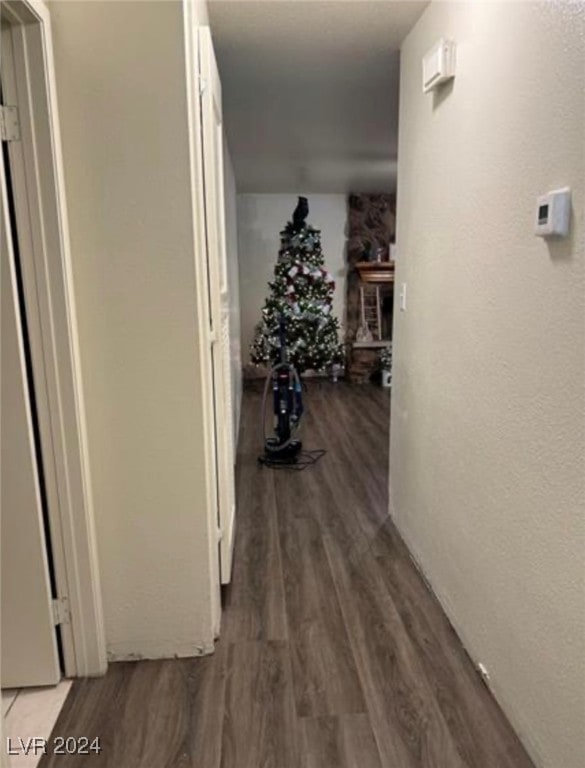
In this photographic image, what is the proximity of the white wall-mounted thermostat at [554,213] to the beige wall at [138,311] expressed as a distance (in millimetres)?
990

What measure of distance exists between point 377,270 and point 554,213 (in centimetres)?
548

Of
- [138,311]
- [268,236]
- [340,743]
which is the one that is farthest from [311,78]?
[268,236]

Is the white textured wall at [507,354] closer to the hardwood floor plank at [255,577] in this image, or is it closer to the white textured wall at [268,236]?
the hardwood floor plank at [255,577]

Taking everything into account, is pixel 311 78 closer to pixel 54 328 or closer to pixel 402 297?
pixel 402 297

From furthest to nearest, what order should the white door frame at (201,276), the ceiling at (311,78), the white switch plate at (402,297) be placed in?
the white switch plate at (402,297) < the ceiling at (311,78) < the white door frame at (201,276)

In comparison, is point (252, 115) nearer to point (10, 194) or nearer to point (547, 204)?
point (10, 194)

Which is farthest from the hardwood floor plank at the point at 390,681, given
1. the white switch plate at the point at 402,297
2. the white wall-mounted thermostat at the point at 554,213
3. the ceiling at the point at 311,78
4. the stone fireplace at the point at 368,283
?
the stone fireplace at the point at 368,283

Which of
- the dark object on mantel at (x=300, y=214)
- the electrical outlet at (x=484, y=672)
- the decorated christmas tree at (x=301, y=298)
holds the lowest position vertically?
the electrical outlet at (x=484, y=672)

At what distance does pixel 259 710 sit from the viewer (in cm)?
167

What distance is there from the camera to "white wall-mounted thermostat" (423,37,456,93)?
1929mm

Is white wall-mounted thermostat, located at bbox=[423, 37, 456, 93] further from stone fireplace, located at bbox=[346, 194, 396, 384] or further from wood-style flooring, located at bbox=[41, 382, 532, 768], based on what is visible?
stone fireplace, located at bbox=[346, 194, 396, 384]

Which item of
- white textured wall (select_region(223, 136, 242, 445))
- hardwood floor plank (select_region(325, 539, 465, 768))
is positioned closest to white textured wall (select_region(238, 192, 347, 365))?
white textured wall (select_region(223, 136, 242, 445))

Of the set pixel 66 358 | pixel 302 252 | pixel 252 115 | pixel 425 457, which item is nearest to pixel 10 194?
pixel 66 358

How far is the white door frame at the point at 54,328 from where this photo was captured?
1478 millimetres
